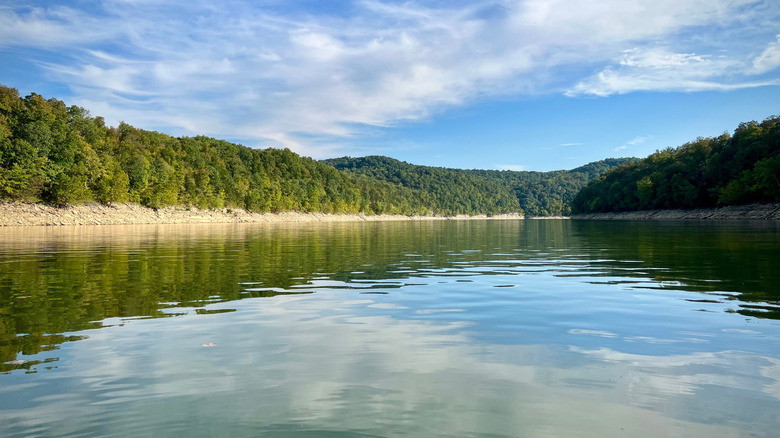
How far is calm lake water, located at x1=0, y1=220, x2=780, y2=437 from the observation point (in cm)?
482

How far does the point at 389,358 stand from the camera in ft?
22.7

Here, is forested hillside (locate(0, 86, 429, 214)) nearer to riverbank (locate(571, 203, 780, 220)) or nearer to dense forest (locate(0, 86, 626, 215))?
dense forest (locate(0, 86, 626, 215))

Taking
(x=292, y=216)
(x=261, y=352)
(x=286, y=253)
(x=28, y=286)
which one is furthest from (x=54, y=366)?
(x=292, y=216)

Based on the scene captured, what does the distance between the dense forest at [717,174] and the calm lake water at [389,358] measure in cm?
9850

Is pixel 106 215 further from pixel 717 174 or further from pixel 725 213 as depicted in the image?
pixel 717 174

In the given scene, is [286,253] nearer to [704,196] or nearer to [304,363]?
[304,363]

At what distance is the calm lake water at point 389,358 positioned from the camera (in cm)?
482

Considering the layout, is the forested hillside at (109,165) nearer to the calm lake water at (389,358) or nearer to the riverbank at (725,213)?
the calm lake water at (389,358)

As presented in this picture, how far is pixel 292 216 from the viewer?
503ft

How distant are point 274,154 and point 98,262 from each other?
174 metres

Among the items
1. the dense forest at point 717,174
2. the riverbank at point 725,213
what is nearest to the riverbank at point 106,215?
the riverbank at point 725,213

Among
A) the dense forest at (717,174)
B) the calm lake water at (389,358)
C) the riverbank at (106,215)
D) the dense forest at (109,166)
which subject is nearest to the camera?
the calm lake water at (389,358)

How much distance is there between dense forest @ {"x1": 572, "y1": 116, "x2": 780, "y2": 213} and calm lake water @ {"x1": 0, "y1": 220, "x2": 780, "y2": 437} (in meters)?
98.5

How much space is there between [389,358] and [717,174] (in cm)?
13136
